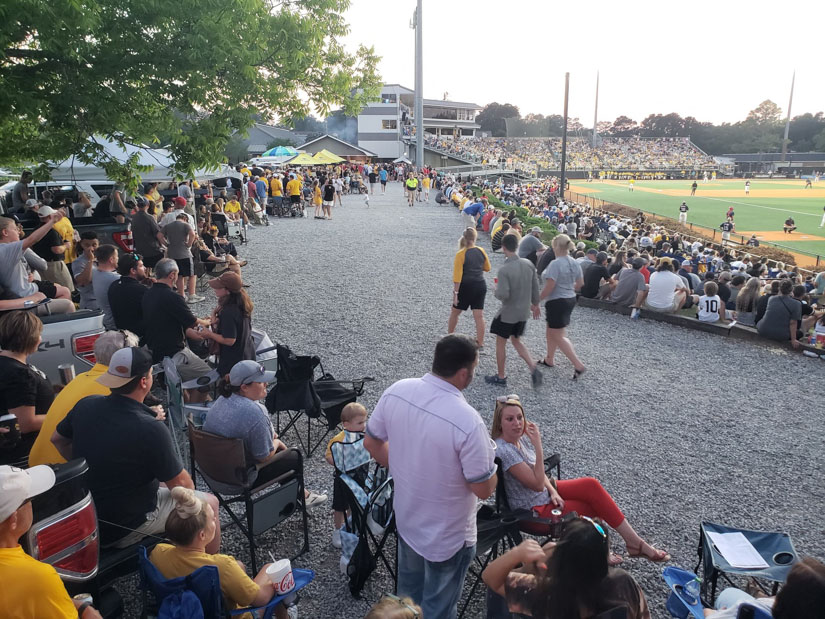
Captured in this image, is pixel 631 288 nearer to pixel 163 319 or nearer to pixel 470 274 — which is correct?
pixel 470 274

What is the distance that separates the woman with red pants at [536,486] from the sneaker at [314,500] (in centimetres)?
167

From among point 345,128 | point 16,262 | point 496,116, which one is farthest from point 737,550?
point 496,116

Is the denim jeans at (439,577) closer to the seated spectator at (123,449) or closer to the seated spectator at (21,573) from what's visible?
the seated spectator at (123,449)

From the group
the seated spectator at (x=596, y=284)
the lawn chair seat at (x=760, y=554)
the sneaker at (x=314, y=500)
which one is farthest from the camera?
the seated spectator at (x=596, y=284)

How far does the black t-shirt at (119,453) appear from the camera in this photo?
122 inches

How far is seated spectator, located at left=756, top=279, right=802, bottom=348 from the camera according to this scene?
895 centimetres

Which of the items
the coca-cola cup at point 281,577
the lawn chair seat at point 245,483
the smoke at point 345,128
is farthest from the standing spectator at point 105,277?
the smoke at point 345,128

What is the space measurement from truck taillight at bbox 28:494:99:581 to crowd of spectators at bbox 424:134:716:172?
274 ft

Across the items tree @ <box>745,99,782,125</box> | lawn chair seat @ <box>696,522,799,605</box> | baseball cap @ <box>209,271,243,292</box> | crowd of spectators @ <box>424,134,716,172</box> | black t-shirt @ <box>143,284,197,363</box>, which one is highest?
tree @ <box>745,99,782,125</box>

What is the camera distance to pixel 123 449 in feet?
10.2

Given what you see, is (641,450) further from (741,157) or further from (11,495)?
(741,157)

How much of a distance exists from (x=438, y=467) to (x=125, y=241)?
10006mm

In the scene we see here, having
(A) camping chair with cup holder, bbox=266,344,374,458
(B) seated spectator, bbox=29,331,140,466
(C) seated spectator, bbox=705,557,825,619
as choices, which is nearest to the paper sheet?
(C) seated spectator, bbox=705,557,825,619

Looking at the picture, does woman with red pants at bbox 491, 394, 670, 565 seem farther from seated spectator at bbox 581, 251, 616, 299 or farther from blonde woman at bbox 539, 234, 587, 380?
seated spectator at bbox 581, 251, 616, 299
